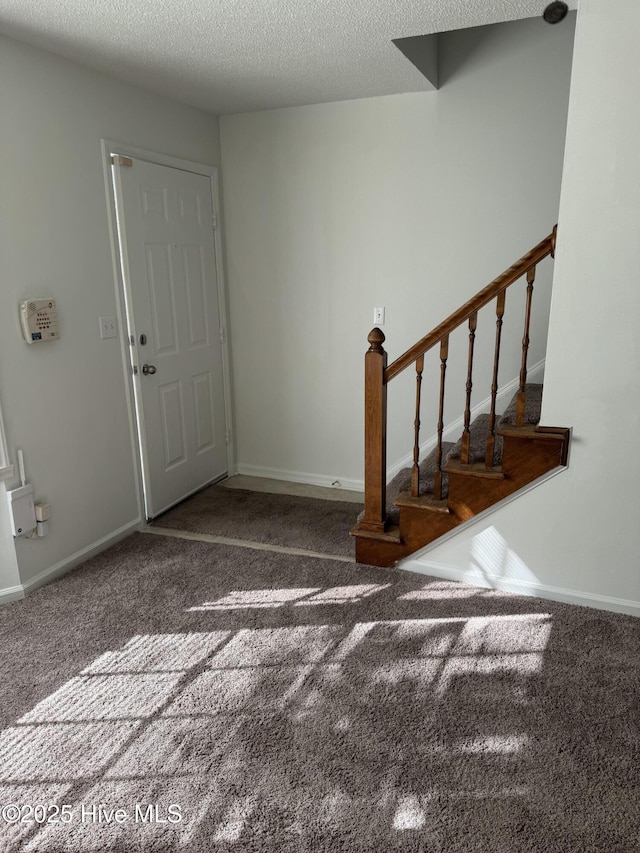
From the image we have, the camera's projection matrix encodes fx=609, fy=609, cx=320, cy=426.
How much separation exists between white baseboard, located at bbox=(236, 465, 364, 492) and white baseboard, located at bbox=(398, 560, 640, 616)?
3.82ft

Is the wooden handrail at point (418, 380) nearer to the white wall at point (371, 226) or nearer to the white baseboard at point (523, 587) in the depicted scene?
the white baseboard at point (523, 587)

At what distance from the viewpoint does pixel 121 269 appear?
313cm

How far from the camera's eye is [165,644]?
2395 mm

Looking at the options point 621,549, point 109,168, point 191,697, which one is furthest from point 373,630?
point 109,168

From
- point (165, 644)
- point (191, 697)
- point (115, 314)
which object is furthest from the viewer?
point (115, 314)

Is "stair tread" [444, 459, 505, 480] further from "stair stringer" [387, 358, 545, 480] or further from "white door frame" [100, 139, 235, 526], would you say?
"white door frame" [100, 139, 235, 526]

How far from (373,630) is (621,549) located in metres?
1.08

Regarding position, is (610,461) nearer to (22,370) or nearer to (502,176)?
(502,176)

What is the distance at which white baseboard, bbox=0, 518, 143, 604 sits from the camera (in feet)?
8.86

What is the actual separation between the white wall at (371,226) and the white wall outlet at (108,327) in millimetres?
1081

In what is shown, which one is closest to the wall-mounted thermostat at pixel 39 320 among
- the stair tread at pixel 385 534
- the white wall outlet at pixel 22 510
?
the white wall outlet at pixel 22 510

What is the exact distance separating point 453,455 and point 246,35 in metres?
1.99

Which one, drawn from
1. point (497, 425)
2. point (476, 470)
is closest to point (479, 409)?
point (497, 425)

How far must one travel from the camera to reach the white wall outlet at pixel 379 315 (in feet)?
12.0
